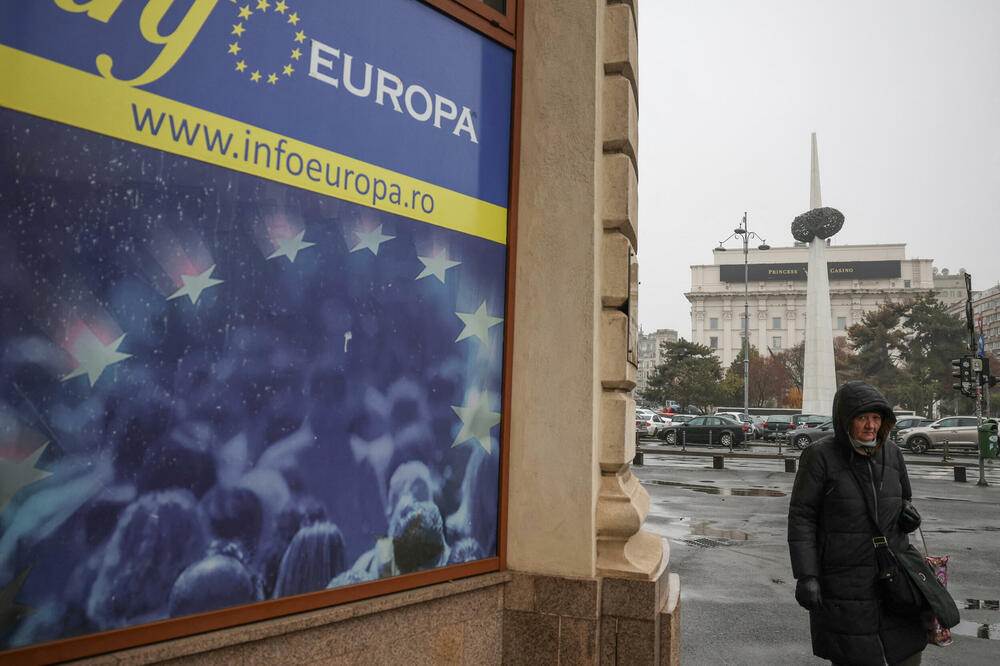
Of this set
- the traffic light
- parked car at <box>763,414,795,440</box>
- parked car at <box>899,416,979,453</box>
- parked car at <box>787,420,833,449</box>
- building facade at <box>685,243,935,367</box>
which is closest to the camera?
the traffic light

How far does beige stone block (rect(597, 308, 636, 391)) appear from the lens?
4.14 metres

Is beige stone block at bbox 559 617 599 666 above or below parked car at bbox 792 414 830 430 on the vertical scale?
below

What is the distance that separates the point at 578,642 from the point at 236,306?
2.44 m

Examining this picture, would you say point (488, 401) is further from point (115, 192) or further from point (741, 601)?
point (741, 601)

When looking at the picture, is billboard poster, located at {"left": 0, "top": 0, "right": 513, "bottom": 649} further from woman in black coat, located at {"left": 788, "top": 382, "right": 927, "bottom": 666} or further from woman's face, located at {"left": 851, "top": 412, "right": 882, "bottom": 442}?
woman's face, located at {"left": 851, "top": 412, "right": 882, "bottom": 442}

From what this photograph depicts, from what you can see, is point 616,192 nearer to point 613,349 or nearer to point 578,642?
point 613,349

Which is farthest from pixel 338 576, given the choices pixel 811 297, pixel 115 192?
pixel 811 297

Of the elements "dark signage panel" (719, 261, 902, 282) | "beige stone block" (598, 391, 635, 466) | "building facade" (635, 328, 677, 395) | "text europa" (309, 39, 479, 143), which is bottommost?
"beige stone block" (598, 391, 635, 466)

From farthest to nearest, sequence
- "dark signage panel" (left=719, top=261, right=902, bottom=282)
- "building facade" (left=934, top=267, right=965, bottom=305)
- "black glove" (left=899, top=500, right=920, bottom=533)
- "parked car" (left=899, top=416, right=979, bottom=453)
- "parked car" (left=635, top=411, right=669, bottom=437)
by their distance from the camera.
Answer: "building facade" (left=934, top=267, right=965, bottom=305), "dark signage panel" (left=719, top=261, right=902, bottom=282), "parked car" (left=635, top=411, right=669, bottom=437), "parked car" (left=899, top=416, right=979, bottom=453), "black glove" (left=899, top=500, right=920, bottom=533)

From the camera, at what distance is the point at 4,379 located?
90.8 inches

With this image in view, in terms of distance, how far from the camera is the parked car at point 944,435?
95.2 feet

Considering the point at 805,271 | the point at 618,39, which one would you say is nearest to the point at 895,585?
the point at 618,39

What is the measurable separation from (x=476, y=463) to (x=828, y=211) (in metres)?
55.7

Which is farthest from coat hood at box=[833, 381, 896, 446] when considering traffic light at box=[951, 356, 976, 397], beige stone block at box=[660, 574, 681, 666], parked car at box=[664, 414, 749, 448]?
parked car at box=[664, 414, 749, 448]
